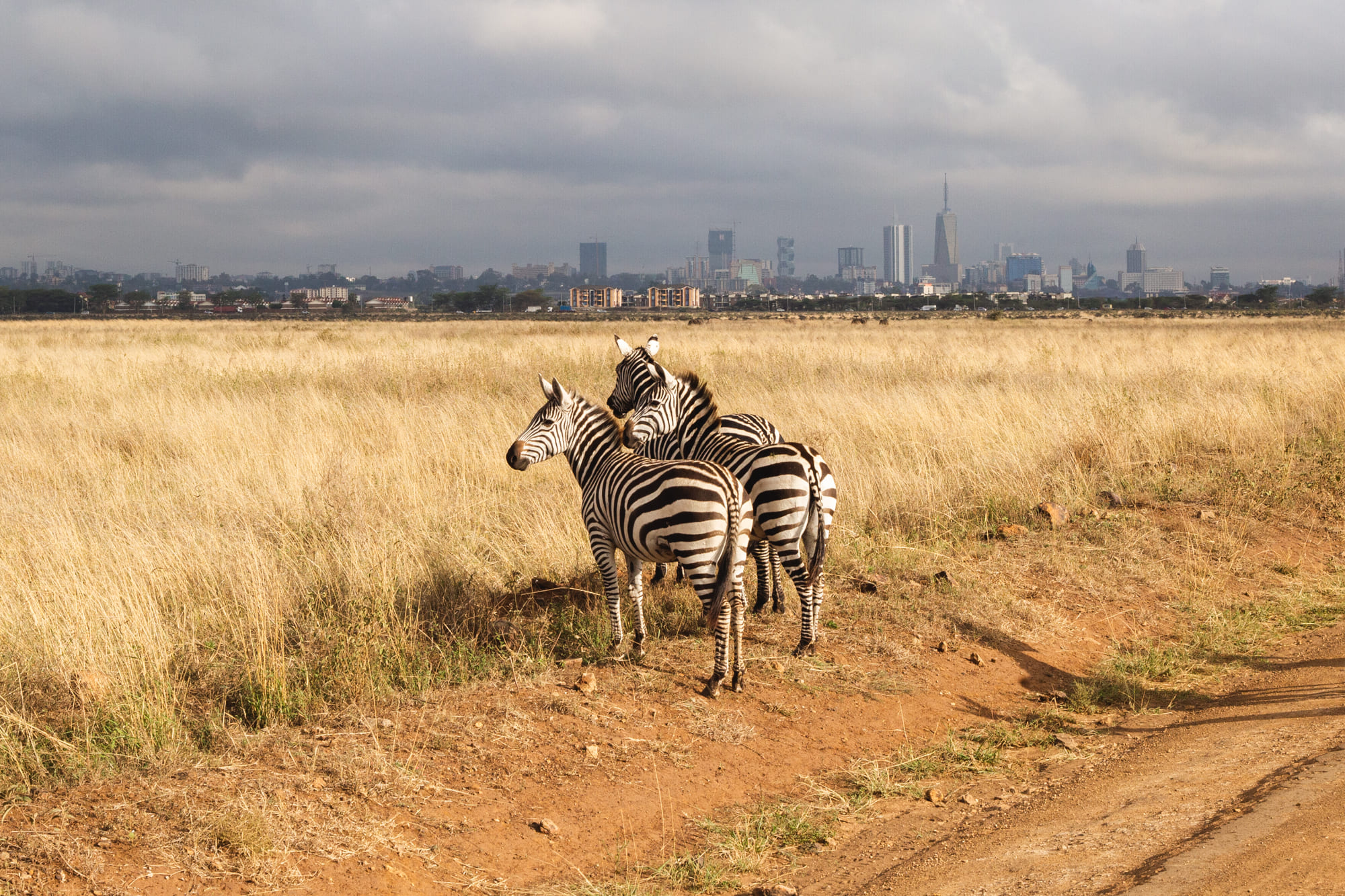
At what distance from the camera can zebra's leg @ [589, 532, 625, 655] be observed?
632 cm

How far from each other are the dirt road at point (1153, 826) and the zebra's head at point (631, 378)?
386 centimetres

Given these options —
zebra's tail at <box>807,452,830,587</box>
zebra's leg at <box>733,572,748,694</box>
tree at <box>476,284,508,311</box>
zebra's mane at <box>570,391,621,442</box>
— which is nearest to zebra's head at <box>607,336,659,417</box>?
zebra's mane at <box>570,391,621,442</box>

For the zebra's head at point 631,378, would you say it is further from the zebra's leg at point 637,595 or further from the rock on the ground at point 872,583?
the rock on the ground at point 872,583

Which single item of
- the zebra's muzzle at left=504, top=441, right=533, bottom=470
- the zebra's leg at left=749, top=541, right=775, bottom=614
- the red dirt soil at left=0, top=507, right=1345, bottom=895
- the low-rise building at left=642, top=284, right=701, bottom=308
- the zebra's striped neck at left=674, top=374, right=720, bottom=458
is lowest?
the red dirt soil at left=0, top=507, right=1345, bottom=895

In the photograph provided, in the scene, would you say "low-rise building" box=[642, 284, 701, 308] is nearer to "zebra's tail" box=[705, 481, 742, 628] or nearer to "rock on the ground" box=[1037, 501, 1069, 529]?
"rock on the ground" box=[1037, 501, 1069, 529]

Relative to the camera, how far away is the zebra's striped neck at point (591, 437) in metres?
7.07

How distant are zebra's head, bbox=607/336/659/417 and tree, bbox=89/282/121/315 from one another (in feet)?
393

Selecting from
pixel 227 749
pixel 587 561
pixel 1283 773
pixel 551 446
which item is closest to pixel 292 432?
pixel 587 561

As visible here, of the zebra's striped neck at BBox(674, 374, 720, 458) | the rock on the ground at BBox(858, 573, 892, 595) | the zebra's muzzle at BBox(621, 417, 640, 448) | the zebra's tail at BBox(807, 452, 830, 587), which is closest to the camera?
the zebra's tail at BBox(807, 452, 830, 587)

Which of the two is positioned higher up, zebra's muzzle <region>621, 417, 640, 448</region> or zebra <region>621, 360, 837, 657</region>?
zebra's muzzle <region>621, 417, 640, 448</region>

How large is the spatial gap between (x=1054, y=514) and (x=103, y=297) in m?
126

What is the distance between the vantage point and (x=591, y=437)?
709 centimetres

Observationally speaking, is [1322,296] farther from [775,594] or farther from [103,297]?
[103,297]

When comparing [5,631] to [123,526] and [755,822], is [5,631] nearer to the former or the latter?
[123,526]
